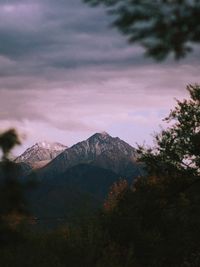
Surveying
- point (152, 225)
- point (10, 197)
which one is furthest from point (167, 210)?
point (10, 197)

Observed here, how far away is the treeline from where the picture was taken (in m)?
23.4

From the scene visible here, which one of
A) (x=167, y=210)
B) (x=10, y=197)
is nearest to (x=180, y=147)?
(x=167, y=210)

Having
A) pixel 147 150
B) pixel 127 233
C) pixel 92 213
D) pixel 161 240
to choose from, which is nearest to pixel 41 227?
pixel 92 213

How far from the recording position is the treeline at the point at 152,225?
2344 cm

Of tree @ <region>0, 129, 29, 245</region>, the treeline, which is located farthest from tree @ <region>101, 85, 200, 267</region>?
tree @ <region>0, 129, 29, 245</region>

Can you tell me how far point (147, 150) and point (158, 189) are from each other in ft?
16.7

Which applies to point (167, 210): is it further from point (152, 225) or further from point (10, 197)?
point (10, 197)

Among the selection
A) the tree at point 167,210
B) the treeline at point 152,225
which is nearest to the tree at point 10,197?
the treeline at point 152,225

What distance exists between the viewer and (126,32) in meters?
9.25

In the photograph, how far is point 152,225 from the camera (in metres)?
33.8

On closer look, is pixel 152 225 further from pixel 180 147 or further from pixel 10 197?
pixel 10 197

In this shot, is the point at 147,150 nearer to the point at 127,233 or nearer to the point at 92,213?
the point at 127,233

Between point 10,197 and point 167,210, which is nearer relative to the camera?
point 10,197

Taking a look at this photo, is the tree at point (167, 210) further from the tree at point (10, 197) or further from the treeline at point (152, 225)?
the tree at point (10, 197)
